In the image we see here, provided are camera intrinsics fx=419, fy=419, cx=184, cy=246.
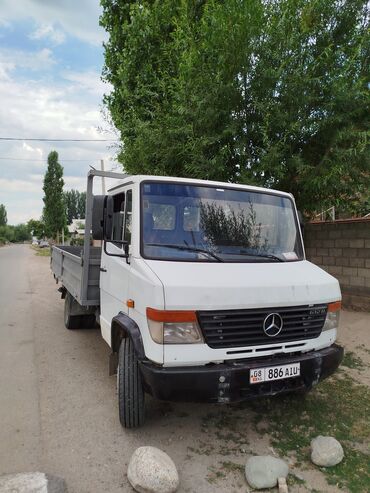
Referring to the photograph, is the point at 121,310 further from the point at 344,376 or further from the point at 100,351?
→ the point at 344,376

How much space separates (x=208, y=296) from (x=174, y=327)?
0.34m

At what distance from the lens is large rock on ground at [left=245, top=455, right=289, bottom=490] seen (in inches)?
114

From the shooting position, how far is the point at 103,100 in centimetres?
1084

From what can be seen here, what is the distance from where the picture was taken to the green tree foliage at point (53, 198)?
4797cm

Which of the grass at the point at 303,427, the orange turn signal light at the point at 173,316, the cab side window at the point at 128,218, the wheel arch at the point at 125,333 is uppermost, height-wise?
the cab side window at the point at 128,218

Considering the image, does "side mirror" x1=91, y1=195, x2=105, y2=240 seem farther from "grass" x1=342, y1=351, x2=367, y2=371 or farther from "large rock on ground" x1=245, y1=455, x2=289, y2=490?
"grass" x1=342, y1=351, x2=367, y2=371

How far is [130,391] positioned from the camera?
346 centimetres

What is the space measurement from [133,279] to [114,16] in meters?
9.43

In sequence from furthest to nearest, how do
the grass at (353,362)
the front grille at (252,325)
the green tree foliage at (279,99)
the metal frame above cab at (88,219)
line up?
the green tree foliage at (279,99), the grass at (353,362), the metal frame above cab at (88,219), the front grille at (252,325)

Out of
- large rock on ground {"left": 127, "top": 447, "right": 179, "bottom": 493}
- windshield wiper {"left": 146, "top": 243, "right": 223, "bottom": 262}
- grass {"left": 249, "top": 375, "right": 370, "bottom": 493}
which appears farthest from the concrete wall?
large rock on ground {"left": 127, "top": 447, "right": 179, "bottom": 493}

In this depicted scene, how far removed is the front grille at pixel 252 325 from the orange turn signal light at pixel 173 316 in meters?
0.07

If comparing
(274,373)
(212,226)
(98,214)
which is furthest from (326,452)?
(98,214)

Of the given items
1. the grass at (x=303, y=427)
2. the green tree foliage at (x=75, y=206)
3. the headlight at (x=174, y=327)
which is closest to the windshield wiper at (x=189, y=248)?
the headlight at (x=174, y=327)

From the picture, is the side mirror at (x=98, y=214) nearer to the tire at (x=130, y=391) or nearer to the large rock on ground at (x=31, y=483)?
the tire at (x=130, y=391)
